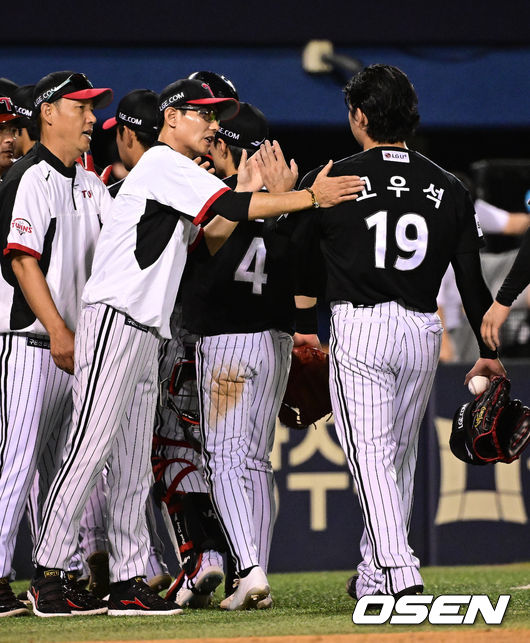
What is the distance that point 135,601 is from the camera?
4316 millimetres

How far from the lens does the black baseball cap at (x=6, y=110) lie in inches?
202

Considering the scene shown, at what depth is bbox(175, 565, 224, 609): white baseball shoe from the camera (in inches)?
184

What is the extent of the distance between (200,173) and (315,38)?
670cm

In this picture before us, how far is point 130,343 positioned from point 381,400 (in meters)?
0.89

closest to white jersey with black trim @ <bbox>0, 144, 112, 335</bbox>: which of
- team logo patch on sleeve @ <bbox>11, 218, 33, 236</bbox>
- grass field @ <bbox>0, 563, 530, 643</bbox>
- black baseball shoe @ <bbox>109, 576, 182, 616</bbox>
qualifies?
team logo patch on sleeve @ <bbox>11, 218, 33, 236</bbox>

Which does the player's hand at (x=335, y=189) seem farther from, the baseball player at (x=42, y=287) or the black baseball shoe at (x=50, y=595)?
the black baseball shoe at (x=50, y=595)

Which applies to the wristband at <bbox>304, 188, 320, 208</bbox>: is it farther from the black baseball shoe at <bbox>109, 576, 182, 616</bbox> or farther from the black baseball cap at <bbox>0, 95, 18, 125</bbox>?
the black baseball cap at <bbox>0, 95, 18, 125</bbox>

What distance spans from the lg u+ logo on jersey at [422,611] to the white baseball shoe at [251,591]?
395 millimetres

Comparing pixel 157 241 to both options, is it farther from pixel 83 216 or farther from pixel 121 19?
pixel 121 19

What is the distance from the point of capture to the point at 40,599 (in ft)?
14.1

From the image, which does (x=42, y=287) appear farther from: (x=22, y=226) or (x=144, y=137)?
(x=144, y=137)

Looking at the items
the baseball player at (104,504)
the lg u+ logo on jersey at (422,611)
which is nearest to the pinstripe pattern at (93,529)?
the baseball player at (104,504)

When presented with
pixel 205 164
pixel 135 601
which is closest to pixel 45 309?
pixel 205 164

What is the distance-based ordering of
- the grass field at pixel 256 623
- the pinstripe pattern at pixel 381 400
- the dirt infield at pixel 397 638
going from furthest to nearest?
the pinstripe pattern at pixel 381 400, the grass field at pixel 256 623, the dirt infield at pixel 397 638
